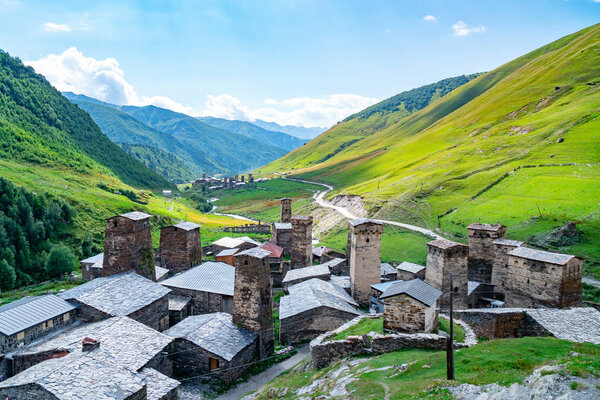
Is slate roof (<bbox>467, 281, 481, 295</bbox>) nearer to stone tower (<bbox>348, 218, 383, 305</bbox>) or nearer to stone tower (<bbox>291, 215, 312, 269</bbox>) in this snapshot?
stone tower (<bbox>348, 218, 383, 305</bbox>)

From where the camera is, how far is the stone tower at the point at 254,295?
2881 centimetres

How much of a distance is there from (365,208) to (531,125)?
197 feet

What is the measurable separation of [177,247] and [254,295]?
64.0 ft

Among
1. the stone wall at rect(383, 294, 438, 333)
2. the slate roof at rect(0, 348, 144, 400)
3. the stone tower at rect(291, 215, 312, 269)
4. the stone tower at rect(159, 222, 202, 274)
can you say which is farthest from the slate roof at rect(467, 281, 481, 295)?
the slate roof at rect(0, 348, 144, 400)

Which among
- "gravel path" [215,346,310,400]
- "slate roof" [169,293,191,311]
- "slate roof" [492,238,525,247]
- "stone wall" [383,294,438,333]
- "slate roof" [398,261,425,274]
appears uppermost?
"slate roof" [492,238,525,247]

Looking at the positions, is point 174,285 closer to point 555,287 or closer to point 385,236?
point 555,287

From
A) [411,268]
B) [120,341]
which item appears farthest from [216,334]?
[411,268]

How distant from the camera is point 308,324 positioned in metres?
31.8

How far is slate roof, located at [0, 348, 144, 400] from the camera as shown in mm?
16641

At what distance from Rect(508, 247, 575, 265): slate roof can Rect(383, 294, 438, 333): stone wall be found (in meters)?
17.1

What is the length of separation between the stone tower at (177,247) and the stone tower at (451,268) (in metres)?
28.5

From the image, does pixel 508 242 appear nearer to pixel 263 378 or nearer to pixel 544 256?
pixel 544 256

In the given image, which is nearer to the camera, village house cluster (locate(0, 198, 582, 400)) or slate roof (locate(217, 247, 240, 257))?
village house cluster (locate(0, 198, 582, 400))

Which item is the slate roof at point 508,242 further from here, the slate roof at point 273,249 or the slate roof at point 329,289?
the slate roof at point 273,249
